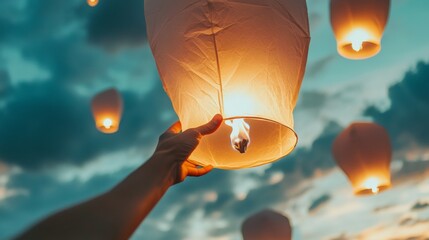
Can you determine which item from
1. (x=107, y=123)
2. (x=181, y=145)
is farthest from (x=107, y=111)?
(x=181, y=145)

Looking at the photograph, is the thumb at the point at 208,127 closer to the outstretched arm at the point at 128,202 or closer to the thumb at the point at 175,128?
the outstretched arm at the point at 128,202

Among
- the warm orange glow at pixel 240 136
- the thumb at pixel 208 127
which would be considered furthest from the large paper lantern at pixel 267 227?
the thumb at pixel 208 127

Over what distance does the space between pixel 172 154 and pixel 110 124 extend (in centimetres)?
1013

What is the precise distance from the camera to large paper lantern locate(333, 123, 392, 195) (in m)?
8.23

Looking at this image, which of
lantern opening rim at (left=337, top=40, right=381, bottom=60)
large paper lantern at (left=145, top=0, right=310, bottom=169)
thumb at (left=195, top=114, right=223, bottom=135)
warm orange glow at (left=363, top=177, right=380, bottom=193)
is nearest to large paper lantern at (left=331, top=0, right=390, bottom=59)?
lantern opening rim at (left=337, top=40, right=381, bottom=60)

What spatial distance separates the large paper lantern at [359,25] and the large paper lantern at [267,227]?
365 cm

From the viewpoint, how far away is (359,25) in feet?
23.3

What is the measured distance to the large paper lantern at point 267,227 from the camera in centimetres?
946

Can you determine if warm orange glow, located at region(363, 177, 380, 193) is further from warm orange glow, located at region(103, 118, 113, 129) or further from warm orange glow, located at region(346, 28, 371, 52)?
warm orange glow, located at region(103, 118, 113, 129)

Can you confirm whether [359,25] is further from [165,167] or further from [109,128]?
[109,128]

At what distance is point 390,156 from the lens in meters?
8.61

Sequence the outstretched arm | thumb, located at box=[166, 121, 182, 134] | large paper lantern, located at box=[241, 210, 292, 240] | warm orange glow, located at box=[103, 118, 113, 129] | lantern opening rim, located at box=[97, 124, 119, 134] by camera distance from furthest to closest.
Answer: warm orange glow, located at box=[103, 118, 113, 129] < lantern opening rim, located at box=[97, 124, 119, 134] < large paper lantern, located at box=[241, 210, 292, 240] < thumb, located at box=[166, 121, 182, 134] < the outstretched arm

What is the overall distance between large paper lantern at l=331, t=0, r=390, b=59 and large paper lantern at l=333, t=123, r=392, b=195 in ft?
6.27

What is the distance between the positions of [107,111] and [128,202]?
10420 mm
